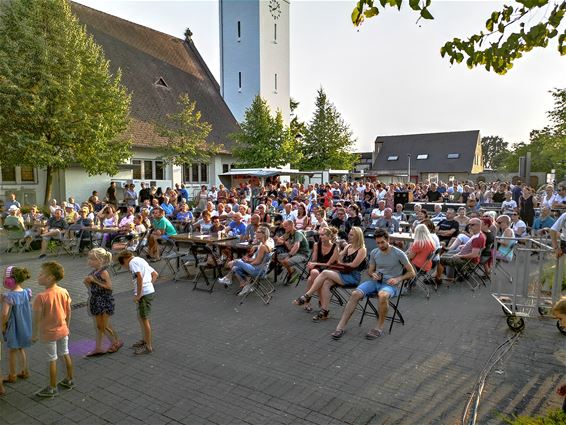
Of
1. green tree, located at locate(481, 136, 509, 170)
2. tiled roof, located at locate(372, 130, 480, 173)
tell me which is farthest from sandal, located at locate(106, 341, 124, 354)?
green tree, located at locate(481, 136, 509, 170)

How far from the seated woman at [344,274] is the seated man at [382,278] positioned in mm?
288

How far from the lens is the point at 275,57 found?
1567 inches

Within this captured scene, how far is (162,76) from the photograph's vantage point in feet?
112

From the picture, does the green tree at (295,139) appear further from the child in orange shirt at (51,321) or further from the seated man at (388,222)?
the child in orange shirt at (51,321)

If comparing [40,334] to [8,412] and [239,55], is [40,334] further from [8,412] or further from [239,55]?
[239,55]

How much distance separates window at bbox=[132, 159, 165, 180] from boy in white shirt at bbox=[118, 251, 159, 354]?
2273 centimetres

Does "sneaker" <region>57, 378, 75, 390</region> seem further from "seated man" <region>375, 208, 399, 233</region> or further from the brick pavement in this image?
"seated man" <region>375, 208, 399, 233</region>

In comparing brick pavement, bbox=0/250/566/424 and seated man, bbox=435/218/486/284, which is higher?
seated man, bbox=435/218/486/284

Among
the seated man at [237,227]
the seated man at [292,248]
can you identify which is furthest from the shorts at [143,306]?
the seated man at [237,227]

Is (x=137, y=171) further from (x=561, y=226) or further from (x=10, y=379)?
(x=561, y=226)

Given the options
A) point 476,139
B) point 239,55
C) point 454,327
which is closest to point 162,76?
point 239,55

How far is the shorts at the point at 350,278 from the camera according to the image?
7363 mm

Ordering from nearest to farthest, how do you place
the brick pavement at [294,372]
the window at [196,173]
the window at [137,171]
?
the brick pavement at [294,372], the window at [137,171], the window at [196,173]

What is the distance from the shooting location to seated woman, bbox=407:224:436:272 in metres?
8.52
